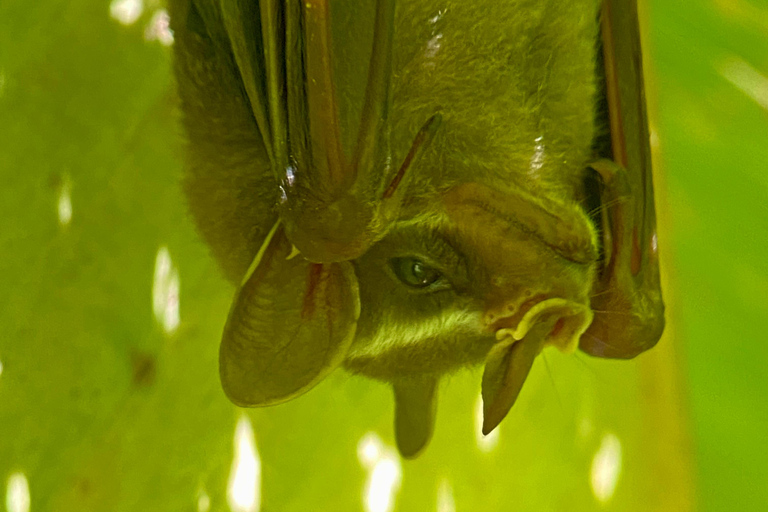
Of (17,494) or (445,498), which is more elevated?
→ (17,494)

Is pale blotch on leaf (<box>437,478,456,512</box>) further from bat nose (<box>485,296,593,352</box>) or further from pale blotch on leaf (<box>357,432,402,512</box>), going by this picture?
bat nose (<box>485,296,593,352</box>)

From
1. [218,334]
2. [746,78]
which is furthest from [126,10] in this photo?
[746,78]

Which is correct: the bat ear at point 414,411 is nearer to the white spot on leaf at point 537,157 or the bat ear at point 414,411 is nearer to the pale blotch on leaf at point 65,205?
the white spot on leaf at point 537,157

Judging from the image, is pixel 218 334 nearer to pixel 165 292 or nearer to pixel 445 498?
pixel 165 292

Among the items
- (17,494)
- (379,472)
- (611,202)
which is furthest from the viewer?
(379,472)

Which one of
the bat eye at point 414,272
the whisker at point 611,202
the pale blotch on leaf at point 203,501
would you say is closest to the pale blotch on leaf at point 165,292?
the pale blotch on leaf at point 203,501

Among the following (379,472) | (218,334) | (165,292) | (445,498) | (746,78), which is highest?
(746,78)

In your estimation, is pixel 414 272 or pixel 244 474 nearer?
pixel 414 272
